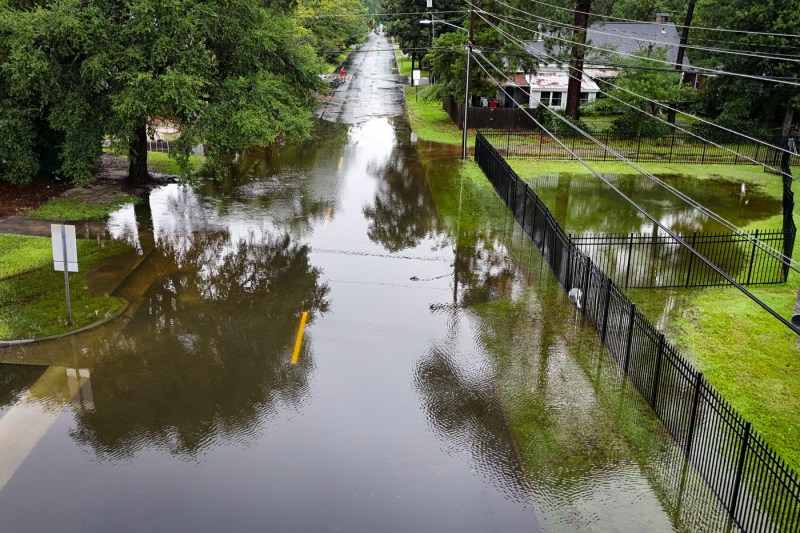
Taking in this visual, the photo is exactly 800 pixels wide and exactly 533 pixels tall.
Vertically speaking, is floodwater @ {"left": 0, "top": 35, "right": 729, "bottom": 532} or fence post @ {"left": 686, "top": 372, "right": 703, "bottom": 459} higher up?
fence post @ {"left": 686, "top": 372, "right": 703, "bottom": 459}

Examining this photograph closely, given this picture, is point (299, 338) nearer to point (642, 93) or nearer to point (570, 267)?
point (570, 267)

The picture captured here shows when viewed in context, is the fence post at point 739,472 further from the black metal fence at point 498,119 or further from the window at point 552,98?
the window at point 552,98

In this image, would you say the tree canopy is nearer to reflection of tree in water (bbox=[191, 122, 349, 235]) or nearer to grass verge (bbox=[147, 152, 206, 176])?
reflection of tree in water (bbox=[191, 122, 349, 235])

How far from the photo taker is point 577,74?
40.9 m

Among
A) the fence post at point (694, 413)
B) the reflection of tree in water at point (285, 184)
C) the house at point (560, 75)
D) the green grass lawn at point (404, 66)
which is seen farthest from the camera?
the green grass lawn at point (404, 66)

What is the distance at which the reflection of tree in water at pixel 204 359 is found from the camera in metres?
11.2

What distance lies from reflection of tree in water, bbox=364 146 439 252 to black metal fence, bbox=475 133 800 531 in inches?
183

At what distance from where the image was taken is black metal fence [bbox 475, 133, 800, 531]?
9.13m

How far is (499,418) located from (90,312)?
30.8 feet

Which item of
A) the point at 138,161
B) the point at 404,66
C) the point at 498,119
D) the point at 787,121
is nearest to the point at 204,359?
the point at 138,161

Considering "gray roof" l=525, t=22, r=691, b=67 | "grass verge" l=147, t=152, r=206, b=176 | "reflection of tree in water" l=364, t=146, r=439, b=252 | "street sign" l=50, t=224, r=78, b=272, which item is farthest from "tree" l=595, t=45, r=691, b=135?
"street sign" l=50, t=224, r=78, b=272

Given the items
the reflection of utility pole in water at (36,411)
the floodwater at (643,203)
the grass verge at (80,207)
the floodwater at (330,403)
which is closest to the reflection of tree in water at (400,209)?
the floodwater at (330,403)

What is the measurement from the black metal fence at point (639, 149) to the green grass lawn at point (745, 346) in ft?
53.1

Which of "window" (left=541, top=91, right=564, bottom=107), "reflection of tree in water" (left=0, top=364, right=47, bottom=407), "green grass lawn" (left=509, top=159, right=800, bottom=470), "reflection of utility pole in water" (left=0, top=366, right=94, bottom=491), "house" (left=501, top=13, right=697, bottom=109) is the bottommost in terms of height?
"reflection of utility pole in water" (left=0, top=366, right=94, bottom=491)
